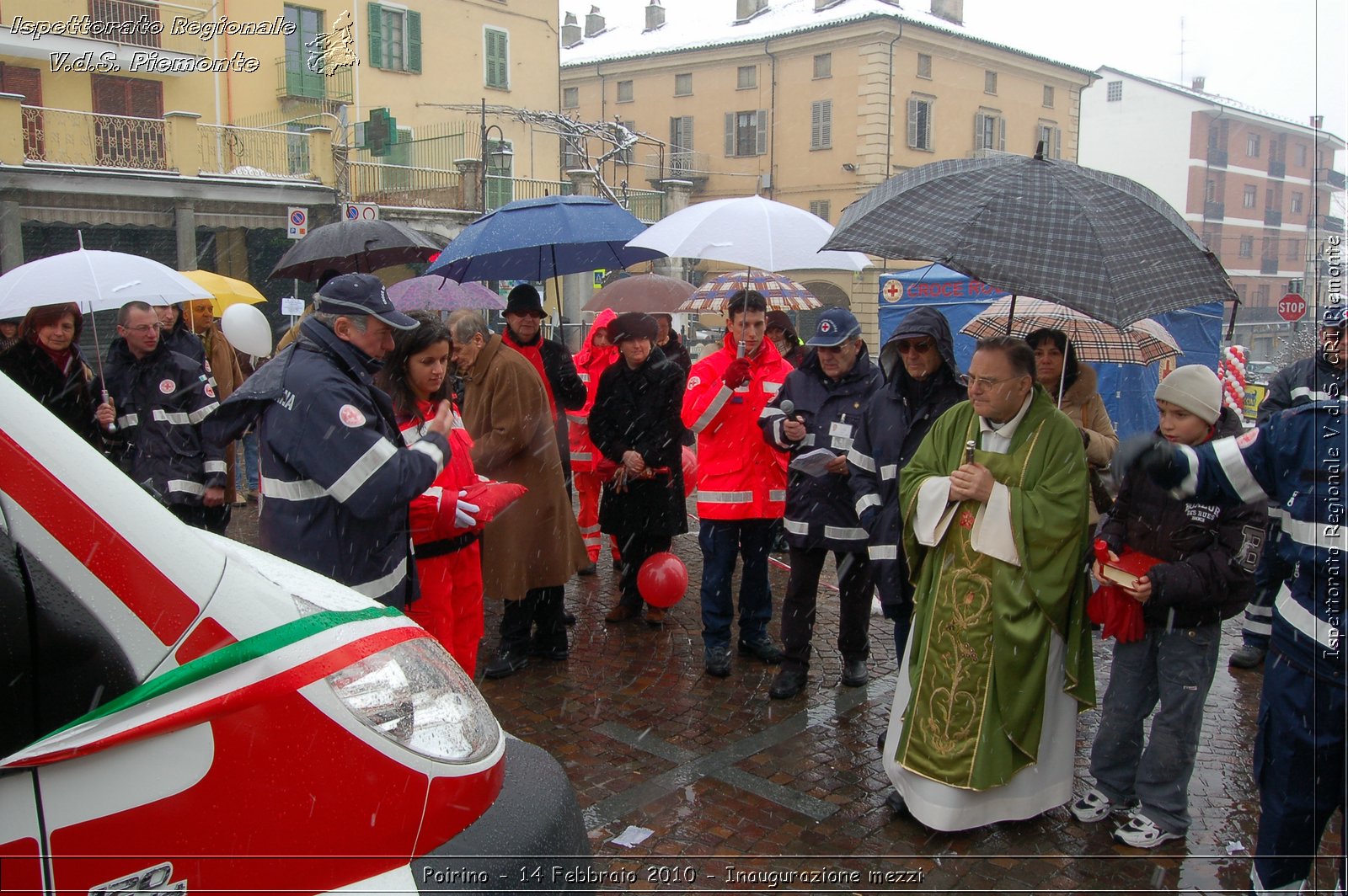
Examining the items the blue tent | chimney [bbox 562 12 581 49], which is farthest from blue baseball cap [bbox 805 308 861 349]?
chimney [bbox 562 12 581 49]

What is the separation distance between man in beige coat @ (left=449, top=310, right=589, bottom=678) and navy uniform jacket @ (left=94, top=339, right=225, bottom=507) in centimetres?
191

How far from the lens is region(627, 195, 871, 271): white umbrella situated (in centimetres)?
562

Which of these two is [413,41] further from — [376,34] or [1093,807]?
[1093,807]

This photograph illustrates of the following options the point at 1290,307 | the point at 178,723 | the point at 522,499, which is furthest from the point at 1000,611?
the point at 1290,307

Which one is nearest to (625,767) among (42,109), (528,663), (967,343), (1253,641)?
(528,663)

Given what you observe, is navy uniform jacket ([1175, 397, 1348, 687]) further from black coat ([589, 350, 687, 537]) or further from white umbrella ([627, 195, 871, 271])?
black coat ([589, 350, 687, 537])

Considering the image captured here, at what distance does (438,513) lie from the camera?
12.9 ft

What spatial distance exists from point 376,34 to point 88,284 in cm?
2539

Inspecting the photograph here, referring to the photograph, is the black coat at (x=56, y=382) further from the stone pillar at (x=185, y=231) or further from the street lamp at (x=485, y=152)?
the street lamp at (x=485, y=152)

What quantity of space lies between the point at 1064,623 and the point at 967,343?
32.4ft

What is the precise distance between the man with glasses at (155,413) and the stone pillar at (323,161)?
730 inches

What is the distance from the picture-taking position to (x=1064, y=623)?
3.77m

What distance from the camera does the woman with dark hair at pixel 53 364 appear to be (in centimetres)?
559

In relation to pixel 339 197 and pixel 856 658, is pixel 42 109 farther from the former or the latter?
pixel 856 658
